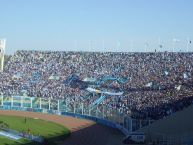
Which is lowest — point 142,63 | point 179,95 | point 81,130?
point 81,130

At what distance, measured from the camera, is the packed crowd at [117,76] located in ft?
158

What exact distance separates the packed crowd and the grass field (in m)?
7.25

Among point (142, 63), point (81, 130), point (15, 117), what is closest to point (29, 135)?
point (81, 130)

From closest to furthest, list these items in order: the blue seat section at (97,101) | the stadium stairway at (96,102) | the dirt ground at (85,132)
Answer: the dirt ground at (85,132), the stadium stairway at (96,102), the blue seat section at (97,101)

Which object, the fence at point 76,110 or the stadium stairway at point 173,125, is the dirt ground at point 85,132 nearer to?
the fence at point 76,110

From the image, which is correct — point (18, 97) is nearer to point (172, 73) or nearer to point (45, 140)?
point (172, 73)

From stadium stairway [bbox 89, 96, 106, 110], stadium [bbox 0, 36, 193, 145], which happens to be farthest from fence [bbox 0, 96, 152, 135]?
stadium stairway [bbox 89, 96, 106, 110]

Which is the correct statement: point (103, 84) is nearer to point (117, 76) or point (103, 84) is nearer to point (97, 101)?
point (117, 76)

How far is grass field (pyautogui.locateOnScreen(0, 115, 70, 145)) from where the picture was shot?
120 feet

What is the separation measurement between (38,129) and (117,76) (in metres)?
21.6

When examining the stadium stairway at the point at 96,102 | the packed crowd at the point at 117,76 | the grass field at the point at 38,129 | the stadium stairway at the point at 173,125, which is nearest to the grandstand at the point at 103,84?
the packed crowd at the point at 117,76

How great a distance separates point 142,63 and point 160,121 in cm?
2801

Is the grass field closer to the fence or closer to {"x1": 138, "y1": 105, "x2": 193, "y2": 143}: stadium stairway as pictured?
the fence

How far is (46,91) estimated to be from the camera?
6431cm
